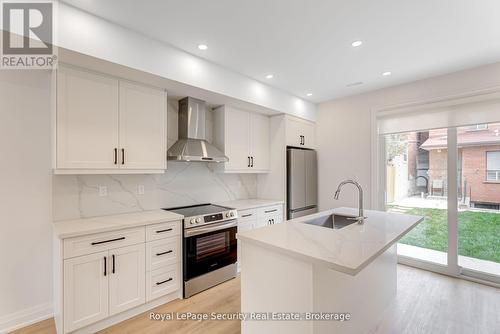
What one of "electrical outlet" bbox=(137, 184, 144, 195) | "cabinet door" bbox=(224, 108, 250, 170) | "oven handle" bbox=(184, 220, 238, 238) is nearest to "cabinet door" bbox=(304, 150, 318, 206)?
"cabinet door" bbox=(224, 108, 250, 170)

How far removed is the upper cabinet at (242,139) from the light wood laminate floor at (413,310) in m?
1.66

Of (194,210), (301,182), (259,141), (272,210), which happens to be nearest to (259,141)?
(259,141)

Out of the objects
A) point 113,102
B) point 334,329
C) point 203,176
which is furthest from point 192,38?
point 334,329

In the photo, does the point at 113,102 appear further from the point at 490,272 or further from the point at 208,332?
the point at 490,272

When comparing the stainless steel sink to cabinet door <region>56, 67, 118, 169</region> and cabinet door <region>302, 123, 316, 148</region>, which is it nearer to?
cabinet door <region>302, 123, 316, 148</region>

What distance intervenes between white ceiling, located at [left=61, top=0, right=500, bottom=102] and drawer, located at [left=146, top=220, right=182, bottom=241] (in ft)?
6.15

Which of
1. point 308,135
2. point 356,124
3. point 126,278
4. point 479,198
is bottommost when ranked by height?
point 126,278

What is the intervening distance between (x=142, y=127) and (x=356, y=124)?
3.28m

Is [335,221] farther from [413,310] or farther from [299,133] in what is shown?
[299,133]

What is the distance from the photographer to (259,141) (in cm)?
389

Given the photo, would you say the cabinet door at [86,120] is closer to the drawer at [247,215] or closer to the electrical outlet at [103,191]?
the electrical outlet at [103,191]

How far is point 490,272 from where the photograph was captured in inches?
115

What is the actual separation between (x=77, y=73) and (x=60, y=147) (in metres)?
0.69

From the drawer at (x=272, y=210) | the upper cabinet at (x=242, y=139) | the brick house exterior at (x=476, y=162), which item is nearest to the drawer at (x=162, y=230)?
the upper cabinet at (x=242, y=139)
